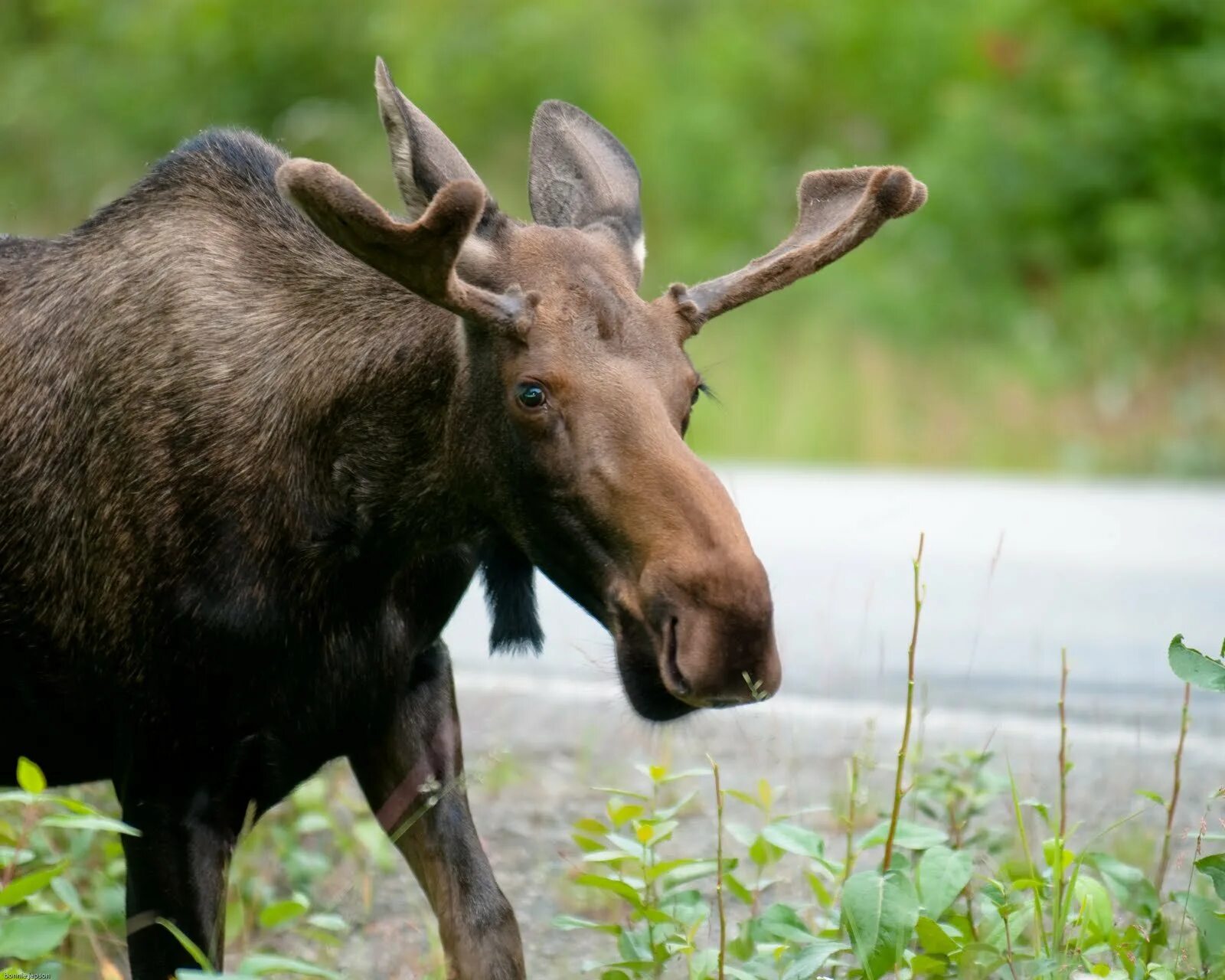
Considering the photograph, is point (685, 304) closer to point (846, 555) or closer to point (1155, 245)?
point (846, 555)

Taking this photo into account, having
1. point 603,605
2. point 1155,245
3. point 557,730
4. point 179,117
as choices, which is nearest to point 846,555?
point 557,730

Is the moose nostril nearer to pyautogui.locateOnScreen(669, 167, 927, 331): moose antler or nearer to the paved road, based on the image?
pyautogui.locateOnScreen(669, 167, 927, 331): moose antler

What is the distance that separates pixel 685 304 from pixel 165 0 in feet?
63.4

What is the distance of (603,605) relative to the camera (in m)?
3.14

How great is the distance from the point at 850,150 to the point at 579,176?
16837mm

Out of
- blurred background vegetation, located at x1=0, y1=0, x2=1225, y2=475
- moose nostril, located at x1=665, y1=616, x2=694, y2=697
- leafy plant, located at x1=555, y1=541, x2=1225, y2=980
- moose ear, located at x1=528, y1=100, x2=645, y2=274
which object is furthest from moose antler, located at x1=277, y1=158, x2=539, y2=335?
blurred background vegetation, located at x1=0, y1=0, x2=1225, y2=475

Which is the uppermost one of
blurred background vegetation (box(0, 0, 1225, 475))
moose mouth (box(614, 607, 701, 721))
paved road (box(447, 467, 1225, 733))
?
blurred background vegetation (box(0, 0, 1225, 475))

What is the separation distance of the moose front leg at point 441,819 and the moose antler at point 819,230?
3.06 ft

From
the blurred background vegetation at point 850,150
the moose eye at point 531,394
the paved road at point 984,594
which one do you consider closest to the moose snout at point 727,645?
the moose eye at point 531,394

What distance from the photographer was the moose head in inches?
114

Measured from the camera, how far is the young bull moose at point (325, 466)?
315 cm

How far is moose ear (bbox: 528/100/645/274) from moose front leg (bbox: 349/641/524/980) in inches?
34.9

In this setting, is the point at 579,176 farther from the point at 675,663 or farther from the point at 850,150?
the point at 850,150

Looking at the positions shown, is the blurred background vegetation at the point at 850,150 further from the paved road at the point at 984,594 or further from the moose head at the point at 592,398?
the moose head at the point at 592,398
